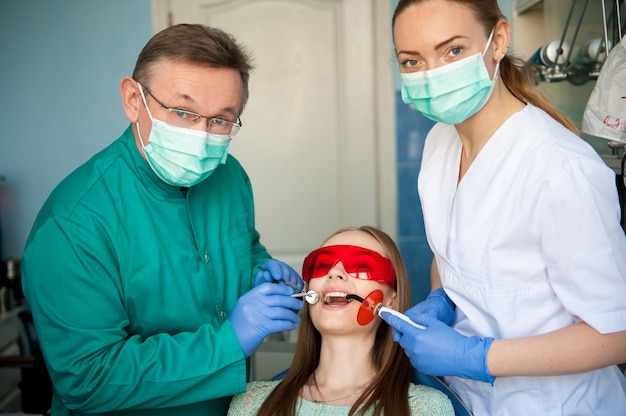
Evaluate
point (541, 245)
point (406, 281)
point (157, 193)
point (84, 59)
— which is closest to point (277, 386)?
point (406, 281)

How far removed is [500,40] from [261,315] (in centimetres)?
79

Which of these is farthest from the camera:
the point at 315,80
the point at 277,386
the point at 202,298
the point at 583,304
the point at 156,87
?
the point at 315,80

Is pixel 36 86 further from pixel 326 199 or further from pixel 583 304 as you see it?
pixel 583 304

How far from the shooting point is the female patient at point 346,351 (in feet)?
5.10

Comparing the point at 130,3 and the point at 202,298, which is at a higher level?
the point at 130,3

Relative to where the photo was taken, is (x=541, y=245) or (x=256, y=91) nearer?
(x=541, y=245)

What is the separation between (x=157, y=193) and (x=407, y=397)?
760 mm

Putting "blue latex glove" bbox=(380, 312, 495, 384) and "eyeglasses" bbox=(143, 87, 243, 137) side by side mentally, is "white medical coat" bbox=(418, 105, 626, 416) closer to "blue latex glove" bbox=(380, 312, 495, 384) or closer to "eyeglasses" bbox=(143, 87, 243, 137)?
"blue latex glove" bbox=(380, 312, 495, 384)

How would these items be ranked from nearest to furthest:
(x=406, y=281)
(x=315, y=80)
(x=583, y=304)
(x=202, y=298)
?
(x=583, y=304)
(x=202, y=298)
(x=406, y=281)
(x=315, y=80)

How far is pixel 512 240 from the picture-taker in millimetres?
1268

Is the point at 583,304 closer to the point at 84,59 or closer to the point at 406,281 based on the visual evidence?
the point at 406,281

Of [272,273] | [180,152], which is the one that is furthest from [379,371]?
[180,152]

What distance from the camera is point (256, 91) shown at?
322 cm

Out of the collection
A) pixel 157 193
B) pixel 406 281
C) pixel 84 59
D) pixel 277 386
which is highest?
pixel 84 59
